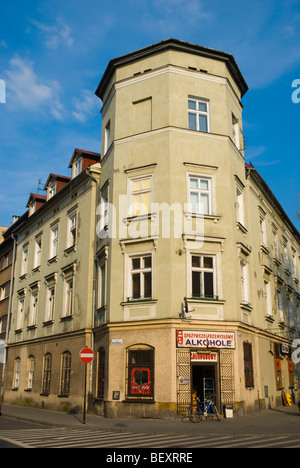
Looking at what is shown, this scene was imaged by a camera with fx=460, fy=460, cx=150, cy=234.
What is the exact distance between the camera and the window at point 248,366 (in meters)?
20.0

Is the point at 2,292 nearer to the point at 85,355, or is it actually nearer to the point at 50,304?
the point at 50,304

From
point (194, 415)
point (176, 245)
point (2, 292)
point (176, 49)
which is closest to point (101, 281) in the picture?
point (176, 245)

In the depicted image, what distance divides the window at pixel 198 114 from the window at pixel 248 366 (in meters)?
10.1

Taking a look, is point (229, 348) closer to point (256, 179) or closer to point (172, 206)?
point (172, 206)

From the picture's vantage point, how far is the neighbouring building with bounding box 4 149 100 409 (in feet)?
77.7

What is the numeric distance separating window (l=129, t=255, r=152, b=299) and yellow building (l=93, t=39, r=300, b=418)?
0.18 ft

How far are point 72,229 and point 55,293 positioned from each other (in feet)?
13.4

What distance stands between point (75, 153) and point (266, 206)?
1223cm

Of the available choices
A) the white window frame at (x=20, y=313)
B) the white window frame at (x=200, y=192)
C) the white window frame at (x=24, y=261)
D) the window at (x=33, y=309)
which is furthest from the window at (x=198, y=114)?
the white window frame at (x=20, y=313)

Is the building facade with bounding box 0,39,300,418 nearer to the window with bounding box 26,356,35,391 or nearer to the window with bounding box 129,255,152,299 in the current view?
the window with bounding box 129,255,152,299

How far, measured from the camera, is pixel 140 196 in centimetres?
2084
